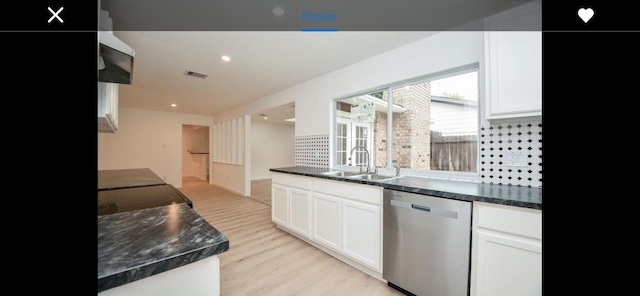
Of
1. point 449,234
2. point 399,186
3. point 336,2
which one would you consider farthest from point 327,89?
point 449,234

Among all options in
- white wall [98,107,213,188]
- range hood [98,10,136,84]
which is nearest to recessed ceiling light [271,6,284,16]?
range hood [98,10,136,84]

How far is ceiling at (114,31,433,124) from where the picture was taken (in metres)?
1.98

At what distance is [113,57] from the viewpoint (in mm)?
932

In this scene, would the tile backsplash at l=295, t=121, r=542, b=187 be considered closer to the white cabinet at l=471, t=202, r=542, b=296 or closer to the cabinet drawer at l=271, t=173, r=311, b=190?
the white cabinet at l=471, t=202, r=542, b=296

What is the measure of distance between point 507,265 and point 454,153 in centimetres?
96

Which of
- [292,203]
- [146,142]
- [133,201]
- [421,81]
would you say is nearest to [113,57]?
[133,201]

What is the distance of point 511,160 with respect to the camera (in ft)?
5.16

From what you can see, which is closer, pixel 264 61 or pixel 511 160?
pixel 511 160

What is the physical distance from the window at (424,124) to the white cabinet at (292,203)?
0.77 meters
